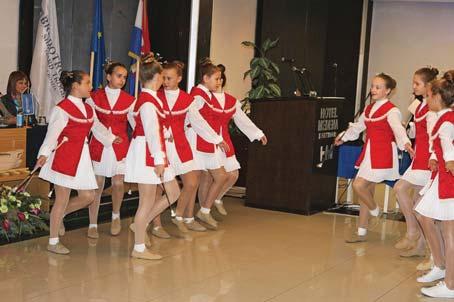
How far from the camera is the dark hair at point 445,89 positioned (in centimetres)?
524

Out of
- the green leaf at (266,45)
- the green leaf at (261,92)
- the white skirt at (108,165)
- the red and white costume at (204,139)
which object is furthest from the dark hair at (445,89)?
the green leaf at (266,45)

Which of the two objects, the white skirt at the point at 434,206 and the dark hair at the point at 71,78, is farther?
the dark hair at the point at 71,78

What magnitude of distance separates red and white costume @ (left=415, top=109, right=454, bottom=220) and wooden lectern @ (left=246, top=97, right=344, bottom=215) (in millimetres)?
2829

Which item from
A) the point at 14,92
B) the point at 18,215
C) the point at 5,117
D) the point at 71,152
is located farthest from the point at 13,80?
the point at 71,152

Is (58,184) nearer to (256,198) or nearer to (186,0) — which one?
(256,198)

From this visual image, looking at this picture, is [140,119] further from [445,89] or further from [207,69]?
[445,89]

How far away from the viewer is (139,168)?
570 cm

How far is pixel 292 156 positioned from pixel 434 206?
10.3ft

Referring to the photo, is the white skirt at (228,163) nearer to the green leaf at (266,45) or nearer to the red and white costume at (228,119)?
the red and white costume at (228,119)

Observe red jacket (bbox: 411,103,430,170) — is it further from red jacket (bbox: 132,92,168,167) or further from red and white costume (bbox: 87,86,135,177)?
red and white costume (bbox: 87,86,135,177)

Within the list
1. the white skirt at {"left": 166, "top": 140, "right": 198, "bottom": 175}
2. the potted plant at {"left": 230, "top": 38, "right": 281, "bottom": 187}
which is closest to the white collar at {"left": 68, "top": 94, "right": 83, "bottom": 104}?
the white skirt at {"left": 166, "top": 140, "right": 198, "bottom": 175}

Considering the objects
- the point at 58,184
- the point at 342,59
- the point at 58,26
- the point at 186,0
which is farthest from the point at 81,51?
the point at 342,59

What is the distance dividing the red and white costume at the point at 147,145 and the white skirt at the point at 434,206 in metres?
1.84

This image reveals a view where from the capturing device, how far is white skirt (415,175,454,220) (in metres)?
5.13
